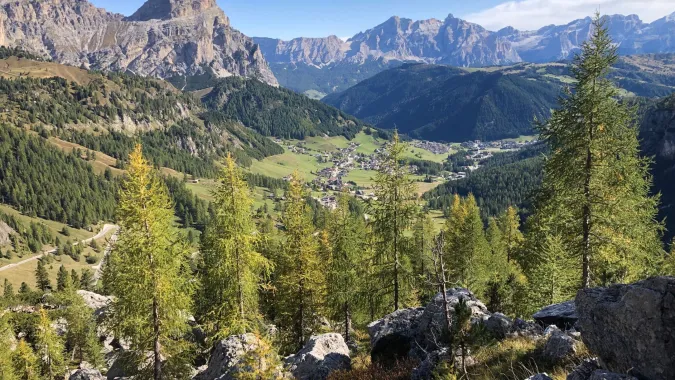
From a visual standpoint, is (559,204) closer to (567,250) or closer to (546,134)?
(567,250)

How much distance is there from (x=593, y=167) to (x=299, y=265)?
886 inches

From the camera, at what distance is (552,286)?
35062 mm

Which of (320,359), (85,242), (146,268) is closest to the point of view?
(320,359)

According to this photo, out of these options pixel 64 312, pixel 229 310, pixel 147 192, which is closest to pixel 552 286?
pixel 229 310

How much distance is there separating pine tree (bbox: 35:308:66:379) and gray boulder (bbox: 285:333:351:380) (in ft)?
109

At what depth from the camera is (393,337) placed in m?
21.0

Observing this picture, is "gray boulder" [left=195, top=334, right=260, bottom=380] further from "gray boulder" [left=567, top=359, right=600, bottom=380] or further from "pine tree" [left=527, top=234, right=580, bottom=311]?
"pine tree" [left=527, top=234, right=580, bottom=311]

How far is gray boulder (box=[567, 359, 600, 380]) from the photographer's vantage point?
9.71 meters

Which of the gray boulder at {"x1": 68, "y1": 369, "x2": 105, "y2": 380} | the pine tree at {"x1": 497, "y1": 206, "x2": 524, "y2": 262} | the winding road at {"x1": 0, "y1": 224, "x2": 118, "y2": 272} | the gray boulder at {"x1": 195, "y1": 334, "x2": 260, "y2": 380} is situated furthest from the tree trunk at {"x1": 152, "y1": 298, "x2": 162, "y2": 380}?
the winding road at {"x1": 0, "y1": 224, "x2": 118, "y2": 272}

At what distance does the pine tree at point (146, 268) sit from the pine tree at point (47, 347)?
23.2 metres

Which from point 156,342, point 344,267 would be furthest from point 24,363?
point 344,267

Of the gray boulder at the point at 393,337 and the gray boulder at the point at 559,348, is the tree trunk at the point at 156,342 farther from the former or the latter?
the gray boulder at the point at 559,348

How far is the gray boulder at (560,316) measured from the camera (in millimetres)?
18297

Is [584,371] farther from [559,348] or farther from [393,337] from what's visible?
[393,337]
